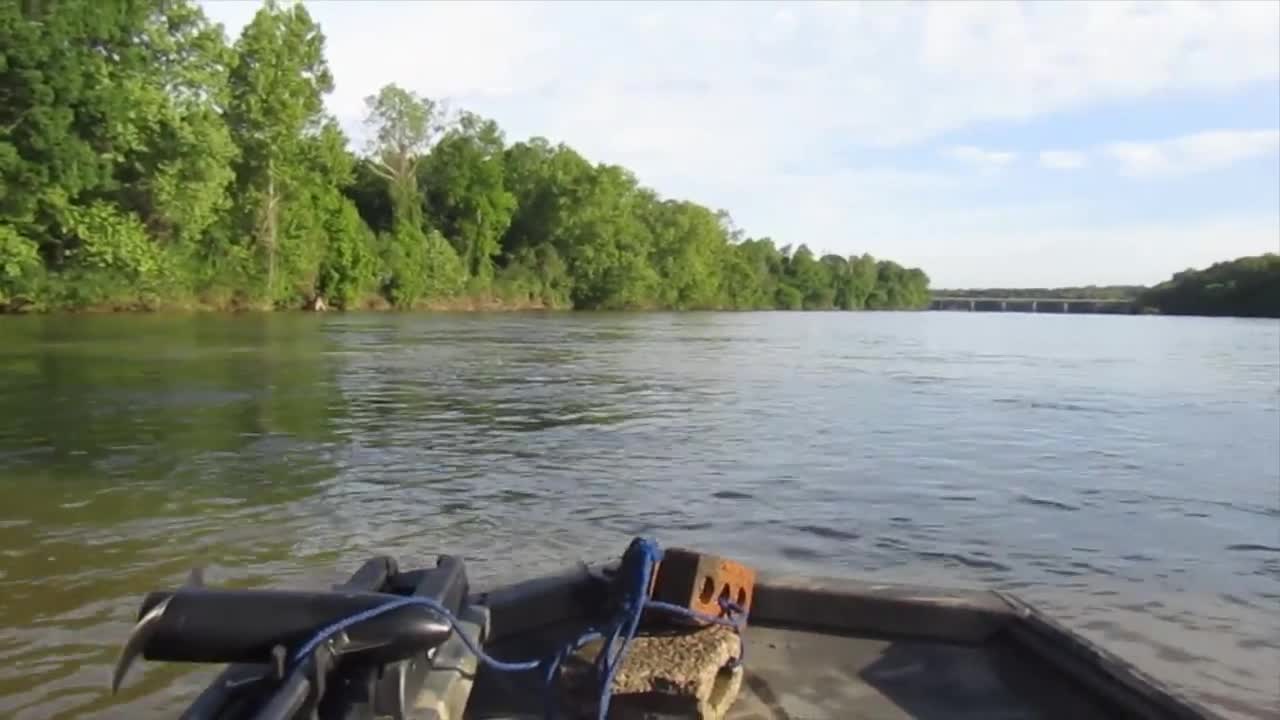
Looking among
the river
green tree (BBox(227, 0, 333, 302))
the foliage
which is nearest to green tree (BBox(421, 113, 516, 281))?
green tree (BBox(227, 0, 333, 302))

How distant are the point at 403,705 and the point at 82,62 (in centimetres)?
4432

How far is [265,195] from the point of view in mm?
64188

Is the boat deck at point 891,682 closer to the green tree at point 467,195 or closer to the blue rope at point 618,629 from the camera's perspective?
the blue rope at point 618,629

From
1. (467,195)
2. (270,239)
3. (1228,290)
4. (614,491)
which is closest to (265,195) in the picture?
(270,239)

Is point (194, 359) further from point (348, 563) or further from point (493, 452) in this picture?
point (348, 563)

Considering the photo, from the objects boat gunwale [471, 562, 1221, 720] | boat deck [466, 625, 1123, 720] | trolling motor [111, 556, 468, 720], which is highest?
trolling motor [111, 556, 468, 720]

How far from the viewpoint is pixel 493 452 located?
13672 millimetres

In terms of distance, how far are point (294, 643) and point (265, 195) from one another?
65.6 m

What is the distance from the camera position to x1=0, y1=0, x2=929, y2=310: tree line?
132 ft

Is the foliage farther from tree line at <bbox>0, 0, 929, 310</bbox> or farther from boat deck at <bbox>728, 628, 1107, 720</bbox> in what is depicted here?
boat deck at <bbox>728, 628, 1107, 720</bbox>

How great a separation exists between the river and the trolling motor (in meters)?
2.35

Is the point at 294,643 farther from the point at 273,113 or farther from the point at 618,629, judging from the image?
the point at 273,113

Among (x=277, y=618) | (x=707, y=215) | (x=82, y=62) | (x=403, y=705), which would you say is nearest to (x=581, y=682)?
(x=403, y=705)

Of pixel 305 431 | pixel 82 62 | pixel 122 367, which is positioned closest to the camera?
pixel 305 431
